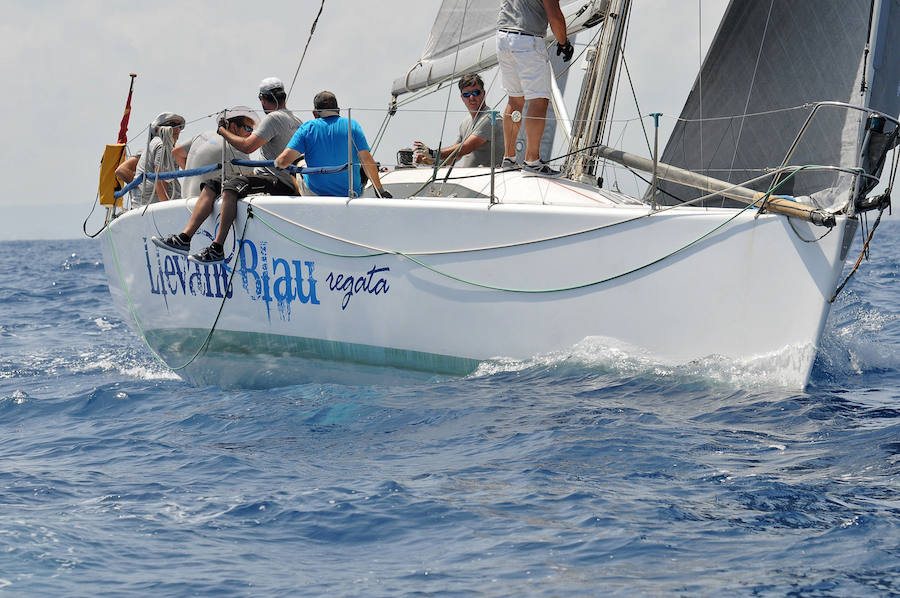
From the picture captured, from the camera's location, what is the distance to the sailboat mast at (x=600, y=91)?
6.67 meters

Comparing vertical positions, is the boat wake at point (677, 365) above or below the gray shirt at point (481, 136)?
below

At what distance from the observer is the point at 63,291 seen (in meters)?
17.6

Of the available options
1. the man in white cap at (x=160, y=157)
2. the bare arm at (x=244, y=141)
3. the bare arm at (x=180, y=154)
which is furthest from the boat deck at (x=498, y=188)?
the man in white cap at (x=160, y=157)

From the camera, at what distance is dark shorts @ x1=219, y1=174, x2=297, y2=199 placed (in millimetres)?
6570

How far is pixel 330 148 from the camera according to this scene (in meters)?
6.40

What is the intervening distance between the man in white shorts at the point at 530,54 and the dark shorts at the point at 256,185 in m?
1.58

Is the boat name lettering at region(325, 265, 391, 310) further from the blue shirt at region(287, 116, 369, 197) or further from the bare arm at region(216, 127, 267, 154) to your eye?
the bare arm at region(216, 127, 267, 154)

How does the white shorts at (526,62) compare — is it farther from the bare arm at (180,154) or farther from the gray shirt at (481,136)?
the bare arm at (180,154)

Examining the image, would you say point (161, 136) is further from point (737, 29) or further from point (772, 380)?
point (772, 380)

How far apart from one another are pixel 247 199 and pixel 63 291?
40.4 feet

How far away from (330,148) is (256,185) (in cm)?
63

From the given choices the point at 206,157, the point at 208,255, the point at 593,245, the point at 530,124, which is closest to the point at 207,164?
the point at 206,157

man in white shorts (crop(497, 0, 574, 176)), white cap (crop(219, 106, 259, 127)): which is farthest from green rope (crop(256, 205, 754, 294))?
man in white shorts (crop(497, 0, 574, 176))

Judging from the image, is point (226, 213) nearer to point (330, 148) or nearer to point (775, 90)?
point (330, 148)
